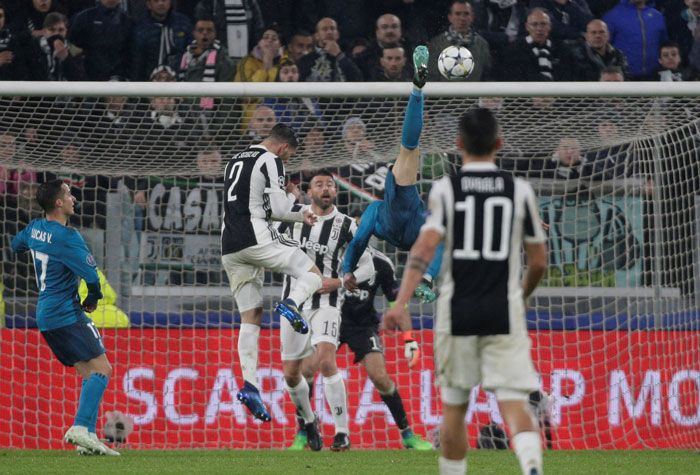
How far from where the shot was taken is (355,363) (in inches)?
418

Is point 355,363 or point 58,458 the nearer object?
point 58,458

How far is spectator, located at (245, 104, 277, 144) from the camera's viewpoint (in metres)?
11.0

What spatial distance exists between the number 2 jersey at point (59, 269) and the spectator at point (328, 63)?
4.48 m

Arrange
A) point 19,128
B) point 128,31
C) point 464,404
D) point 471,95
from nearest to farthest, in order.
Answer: point 464,404 → point 471,95 → point 19,128 → point 128,31

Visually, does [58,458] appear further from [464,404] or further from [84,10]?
[84,10]

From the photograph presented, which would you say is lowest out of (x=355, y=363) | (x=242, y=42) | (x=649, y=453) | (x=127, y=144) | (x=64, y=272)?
(x=649, y=453)

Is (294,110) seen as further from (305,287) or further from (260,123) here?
(305,287)

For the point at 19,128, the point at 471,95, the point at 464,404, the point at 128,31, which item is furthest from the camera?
the point at 128,31

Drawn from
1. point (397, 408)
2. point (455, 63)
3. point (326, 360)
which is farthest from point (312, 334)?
point (455, 63)

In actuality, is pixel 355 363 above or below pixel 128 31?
below

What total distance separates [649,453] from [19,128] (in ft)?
19.4

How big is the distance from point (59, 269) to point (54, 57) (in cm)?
433

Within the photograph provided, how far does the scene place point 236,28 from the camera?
44.6ft

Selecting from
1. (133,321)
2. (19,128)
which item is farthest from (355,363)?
(19,128)
